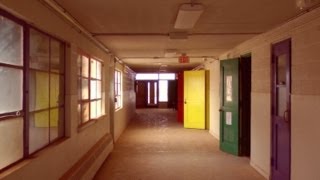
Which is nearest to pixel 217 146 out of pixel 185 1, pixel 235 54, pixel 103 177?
pixel 235 54

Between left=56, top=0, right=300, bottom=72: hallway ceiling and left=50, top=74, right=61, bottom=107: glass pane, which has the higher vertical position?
left=56, top=0, right=300, bottom=72: hallway ceiling

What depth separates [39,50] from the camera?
328cm

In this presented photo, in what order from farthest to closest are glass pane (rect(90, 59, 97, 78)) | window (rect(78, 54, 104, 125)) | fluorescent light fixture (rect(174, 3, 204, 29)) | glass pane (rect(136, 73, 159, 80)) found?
glass pane (rect(136, 73, 159, 80)), glass pane (rect(90, 59, 97, 78)), window (rect(78, 54, 104, 125)), fluorescent light fixture (rect(174, 3, 204, 29))

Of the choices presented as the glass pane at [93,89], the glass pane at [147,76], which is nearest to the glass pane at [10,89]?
the glass pane at [93,89]

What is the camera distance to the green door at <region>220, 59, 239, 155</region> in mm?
6922

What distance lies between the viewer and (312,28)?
3.80m

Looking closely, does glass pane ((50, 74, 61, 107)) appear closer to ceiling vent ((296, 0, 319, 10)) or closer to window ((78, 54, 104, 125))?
window ((78, 54, 104, 125))

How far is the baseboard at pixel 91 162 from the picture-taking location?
4074 mm

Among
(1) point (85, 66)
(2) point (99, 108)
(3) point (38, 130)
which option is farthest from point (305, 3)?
(2) point (99, 108)

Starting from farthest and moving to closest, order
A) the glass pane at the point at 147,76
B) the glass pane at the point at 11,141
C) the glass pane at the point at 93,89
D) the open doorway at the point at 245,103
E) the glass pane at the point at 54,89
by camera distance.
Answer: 1. the glass pane at the point at 147,76
2. the open doorway at the point at 245,103
3. the glass pane at the point at 93,89
4. the glass pane at the point at 54,89
5. the glass pane at the point at 11,141

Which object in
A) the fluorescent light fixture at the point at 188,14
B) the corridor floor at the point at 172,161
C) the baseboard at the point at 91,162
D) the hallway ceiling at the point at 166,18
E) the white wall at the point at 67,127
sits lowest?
the corridor floor at the point at 172,161

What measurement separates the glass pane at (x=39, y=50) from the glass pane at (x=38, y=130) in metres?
0.47

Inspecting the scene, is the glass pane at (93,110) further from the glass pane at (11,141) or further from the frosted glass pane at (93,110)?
the glass pane at (11,141)

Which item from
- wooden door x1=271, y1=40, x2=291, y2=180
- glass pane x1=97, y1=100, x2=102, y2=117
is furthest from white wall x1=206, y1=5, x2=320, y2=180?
glass pane x1=97, y1=100, x2=102, y2=117
